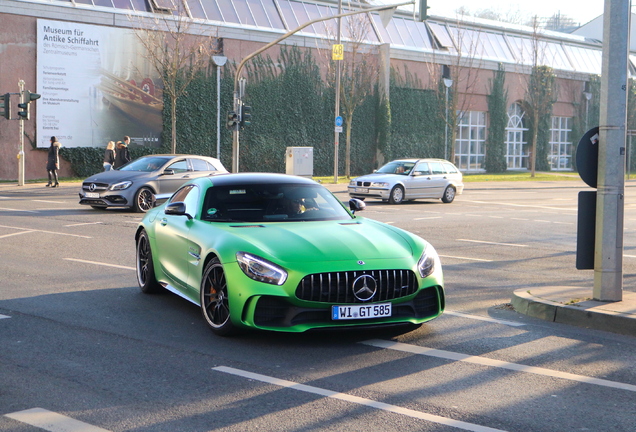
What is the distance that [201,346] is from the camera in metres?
6.47

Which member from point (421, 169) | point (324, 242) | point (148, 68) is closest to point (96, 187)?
point (421, 169)

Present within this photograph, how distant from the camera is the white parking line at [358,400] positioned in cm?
462

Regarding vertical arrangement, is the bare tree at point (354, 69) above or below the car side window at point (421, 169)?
above

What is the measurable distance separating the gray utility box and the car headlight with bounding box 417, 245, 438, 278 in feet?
100.0

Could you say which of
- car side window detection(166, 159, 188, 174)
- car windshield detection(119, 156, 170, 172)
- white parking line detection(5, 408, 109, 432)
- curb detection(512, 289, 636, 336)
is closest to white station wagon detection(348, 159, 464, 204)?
car side window detection(166, 159, 188, 174)

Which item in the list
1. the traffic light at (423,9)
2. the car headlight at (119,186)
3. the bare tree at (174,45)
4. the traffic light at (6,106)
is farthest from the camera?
the bare tree at (174,45)

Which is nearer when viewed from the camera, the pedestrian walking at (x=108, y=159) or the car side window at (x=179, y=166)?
the car side window at (x=179, y=166)

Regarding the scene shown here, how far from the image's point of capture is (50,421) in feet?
15.1

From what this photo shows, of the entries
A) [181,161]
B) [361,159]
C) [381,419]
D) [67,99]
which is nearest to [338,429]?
[381,419]

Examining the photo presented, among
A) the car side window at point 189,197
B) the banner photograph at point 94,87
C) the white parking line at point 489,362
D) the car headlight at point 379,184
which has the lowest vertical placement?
the white parking line at point 489,362

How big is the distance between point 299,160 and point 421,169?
12.0 meters

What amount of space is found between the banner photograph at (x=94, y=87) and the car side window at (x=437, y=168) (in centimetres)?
1691

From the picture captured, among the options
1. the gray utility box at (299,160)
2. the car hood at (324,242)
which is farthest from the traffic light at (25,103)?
the car hood at (324,242)

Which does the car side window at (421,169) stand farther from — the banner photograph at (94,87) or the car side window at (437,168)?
the banner photograph at (94,87)
